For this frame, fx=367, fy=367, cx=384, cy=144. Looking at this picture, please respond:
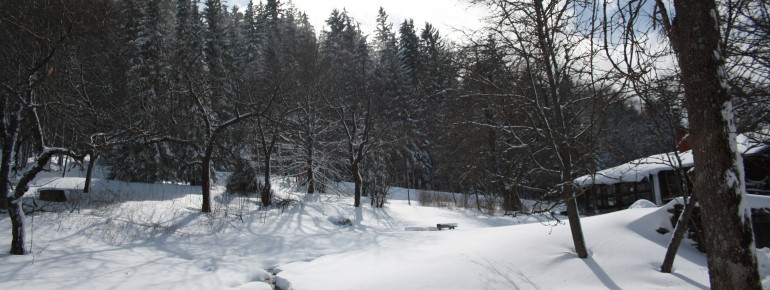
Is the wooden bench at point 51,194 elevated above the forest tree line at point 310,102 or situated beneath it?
situated beneath

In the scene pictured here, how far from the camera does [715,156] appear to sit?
2785 mm

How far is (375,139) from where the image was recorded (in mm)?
18281

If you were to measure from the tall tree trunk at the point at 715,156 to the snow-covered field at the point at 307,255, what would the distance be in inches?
115

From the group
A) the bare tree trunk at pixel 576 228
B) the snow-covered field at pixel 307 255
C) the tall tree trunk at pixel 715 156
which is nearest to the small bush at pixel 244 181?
the snow-covered field at pixel 307 255

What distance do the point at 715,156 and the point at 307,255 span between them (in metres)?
7.89

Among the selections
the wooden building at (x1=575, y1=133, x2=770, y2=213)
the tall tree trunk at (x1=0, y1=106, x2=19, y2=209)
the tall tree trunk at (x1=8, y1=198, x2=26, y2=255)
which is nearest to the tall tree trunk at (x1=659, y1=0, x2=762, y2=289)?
the tall tree trunk at (x1=8, y1=198, x2=26, y2=255)

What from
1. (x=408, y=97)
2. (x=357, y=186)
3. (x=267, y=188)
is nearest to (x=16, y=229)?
(x=267, y=188)

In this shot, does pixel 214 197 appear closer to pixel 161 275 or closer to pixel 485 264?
pixel 161 275

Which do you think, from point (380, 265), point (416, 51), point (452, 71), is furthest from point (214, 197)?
point (416, 51)

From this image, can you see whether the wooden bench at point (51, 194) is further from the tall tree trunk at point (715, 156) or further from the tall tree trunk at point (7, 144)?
the tall tree trunk at point (715, 156)

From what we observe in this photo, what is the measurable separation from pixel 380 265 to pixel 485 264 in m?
1.96

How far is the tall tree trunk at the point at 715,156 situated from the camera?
2705 millimetres

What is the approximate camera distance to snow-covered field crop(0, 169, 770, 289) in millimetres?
5684

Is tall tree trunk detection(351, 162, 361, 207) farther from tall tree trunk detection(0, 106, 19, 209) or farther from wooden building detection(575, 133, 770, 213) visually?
tall tree trunk detection(0, 106, 19, 209)
